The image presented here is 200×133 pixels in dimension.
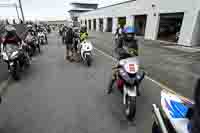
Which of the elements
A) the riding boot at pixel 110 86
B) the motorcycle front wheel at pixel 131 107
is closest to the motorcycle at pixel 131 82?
the motorcycle front wheel at pixel 131 107

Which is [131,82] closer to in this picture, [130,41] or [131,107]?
[131,107]

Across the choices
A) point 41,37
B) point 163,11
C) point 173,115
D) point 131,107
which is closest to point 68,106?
point 131,107

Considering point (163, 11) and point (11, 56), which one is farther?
point (163, 11)

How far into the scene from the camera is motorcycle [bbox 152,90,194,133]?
1.52m

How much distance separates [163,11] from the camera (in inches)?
521

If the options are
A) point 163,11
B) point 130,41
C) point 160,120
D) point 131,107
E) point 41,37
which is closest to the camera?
point 160,120

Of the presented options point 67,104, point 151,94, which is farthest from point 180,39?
point 67,104

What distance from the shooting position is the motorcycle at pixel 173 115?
1525mm

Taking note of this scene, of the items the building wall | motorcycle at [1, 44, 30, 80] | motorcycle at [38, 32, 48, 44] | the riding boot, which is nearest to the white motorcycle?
the riding boot

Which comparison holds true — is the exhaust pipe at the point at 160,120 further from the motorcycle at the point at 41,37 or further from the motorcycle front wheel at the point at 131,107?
the motorcycle at the point at 41,37

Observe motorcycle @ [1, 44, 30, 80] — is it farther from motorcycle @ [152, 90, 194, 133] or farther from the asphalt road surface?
motorcycle @ [152, 90, 194, 133]

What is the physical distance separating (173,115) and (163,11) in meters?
14.4

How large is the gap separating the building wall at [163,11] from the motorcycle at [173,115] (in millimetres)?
11495

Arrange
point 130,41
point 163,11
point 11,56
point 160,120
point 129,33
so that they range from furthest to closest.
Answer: point 163,11, point 11,56, point 130,41, point 129,33, point 160,120
